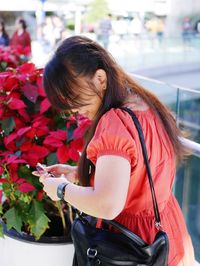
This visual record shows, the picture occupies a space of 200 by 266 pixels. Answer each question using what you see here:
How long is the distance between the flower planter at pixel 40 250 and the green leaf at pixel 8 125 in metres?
0.42

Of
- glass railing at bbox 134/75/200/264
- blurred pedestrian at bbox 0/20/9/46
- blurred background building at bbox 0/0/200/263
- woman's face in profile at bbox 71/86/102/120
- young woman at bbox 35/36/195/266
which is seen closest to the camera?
young woman at bbox 35/36/195/266

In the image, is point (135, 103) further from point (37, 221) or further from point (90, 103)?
point (37, 221)

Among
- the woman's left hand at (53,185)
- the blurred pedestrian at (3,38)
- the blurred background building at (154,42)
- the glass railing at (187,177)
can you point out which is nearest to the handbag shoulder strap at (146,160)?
the woman's left hand at (53,185)

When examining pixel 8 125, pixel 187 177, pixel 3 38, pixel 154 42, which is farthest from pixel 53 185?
pixel 154 42

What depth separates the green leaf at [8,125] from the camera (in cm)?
182

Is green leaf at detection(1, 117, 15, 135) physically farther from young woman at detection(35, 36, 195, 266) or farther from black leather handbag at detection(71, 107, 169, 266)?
black leather handbag at detection(71, 107, 169, 266)

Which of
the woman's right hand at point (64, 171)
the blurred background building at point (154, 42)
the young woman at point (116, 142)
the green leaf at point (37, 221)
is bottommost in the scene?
the blurred background building at point (154, 42)

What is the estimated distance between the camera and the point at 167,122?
126cm

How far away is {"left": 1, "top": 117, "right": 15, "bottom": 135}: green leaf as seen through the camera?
1.82 m

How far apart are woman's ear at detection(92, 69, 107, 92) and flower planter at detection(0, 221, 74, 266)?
876 mm

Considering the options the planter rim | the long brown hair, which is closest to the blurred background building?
the long brown hair

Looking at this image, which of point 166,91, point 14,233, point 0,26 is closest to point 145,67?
point 0,26

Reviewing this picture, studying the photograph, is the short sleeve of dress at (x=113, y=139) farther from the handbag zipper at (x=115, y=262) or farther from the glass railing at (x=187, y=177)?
the glass railing at (x=187, y=177)

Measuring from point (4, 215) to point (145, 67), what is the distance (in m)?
11.8
